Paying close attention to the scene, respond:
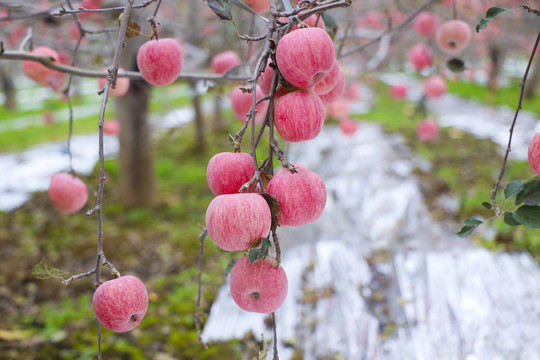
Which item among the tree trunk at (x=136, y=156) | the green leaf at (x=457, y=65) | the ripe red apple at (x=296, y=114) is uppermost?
the ripe red apple at (x=296, y=114)

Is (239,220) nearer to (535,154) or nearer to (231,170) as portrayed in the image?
(231,170)

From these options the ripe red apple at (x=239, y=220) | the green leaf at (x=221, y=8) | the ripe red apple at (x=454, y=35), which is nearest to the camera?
the ripe red apple at (x=239, y=220)

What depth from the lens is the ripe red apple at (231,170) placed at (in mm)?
608

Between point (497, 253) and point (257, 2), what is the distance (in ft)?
6.30

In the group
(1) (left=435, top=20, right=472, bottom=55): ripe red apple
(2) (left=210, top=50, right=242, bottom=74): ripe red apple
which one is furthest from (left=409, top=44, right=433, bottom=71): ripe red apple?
(2) (left=210, top=50, right=242, bottom=74): ripe red apple

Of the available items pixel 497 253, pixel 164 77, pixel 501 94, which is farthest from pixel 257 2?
pixel 501 94

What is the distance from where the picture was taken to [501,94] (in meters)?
6.82

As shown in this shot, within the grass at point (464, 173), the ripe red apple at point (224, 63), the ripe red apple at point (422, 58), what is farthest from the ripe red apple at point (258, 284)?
the ripe red apple at point (422, 58)

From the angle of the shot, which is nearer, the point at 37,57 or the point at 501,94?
the point at 37,57

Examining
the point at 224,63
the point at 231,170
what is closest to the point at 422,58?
the point at 224,63

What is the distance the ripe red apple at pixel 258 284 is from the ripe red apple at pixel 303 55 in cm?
26

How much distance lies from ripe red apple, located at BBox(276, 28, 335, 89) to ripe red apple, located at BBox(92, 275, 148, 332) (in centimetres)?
40

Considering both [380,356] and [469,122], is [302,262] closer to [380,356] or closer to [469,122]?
[380,356]

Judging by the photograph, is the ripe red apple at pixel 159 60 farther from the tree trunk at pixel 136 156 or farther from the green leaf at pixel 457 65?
the tree trunk at pixel 136 156
